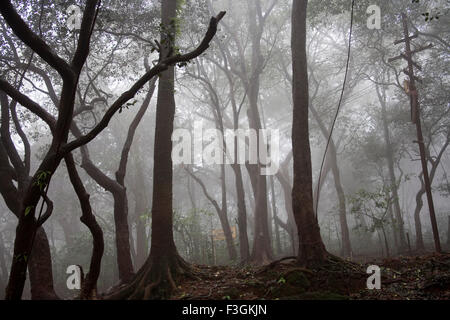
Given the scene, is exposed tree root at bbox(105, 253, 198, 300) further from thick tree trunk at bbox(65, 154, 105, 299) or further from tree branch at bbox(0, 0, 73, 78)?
tree branch at bbox(0, 0, 73, 78)

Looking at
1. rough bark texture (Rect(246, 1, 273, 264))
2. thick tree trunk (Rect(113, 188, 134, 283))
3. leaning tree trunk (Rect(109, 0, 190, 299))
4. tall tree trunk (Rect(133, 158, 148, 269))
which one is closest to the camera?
leaning tree trunk (Rect(109, 0, 190, 299))

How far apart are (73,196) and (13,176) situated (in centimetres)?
1770

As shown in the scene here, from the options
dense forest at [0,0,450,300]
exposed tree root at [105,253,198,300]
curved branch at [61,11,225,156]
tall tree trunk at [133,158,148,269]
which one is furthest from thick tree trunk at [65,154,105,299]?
tall tree trunk at [133,158,148,269]

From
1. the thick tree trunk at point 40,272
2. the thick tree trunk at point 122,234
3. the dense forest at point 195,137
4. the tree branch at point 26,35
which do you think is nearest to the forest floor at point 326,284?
the dense forest at point 195,137

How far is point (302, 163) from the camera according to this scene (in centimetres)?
776

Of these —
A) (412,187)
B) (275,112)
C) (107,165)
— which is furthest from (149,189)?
(412,187)

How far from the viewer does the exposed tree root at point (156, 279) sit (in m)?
7.02

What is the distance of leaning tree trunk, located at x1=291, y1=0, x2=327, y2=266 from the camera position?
7.28 meters

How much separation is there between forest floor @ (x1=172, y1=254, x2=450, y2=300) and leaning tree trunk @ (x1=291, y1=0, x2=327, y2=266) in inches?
15.1

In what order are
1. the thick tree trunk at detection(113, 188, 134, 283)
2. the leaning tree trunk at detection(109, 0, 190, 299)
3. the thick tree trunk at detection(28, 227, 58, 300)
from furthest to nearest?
1. the thick tree trunk at detection(113, 188, 134, 283)
2. the thick tree trunk at detection(28, 227, 58, 300)
3. the leaning tree trunk at detection(109, 0, 190, 299)

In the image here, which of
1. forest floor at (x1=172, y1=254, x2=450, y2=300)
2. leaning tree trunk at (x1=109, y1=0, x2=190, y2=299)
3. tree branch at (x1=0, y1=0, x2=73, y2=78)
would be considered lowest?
→ forest floor at (x1=172, y1=254, x2=450, y2=300)

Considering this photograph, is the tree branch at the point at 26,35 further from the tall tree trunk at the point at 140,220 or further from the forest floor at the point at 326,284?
the tall tree trunk at the point at 140,220

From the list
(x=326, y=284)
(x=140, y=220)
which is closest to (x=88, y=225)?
(x=326, y=284)
